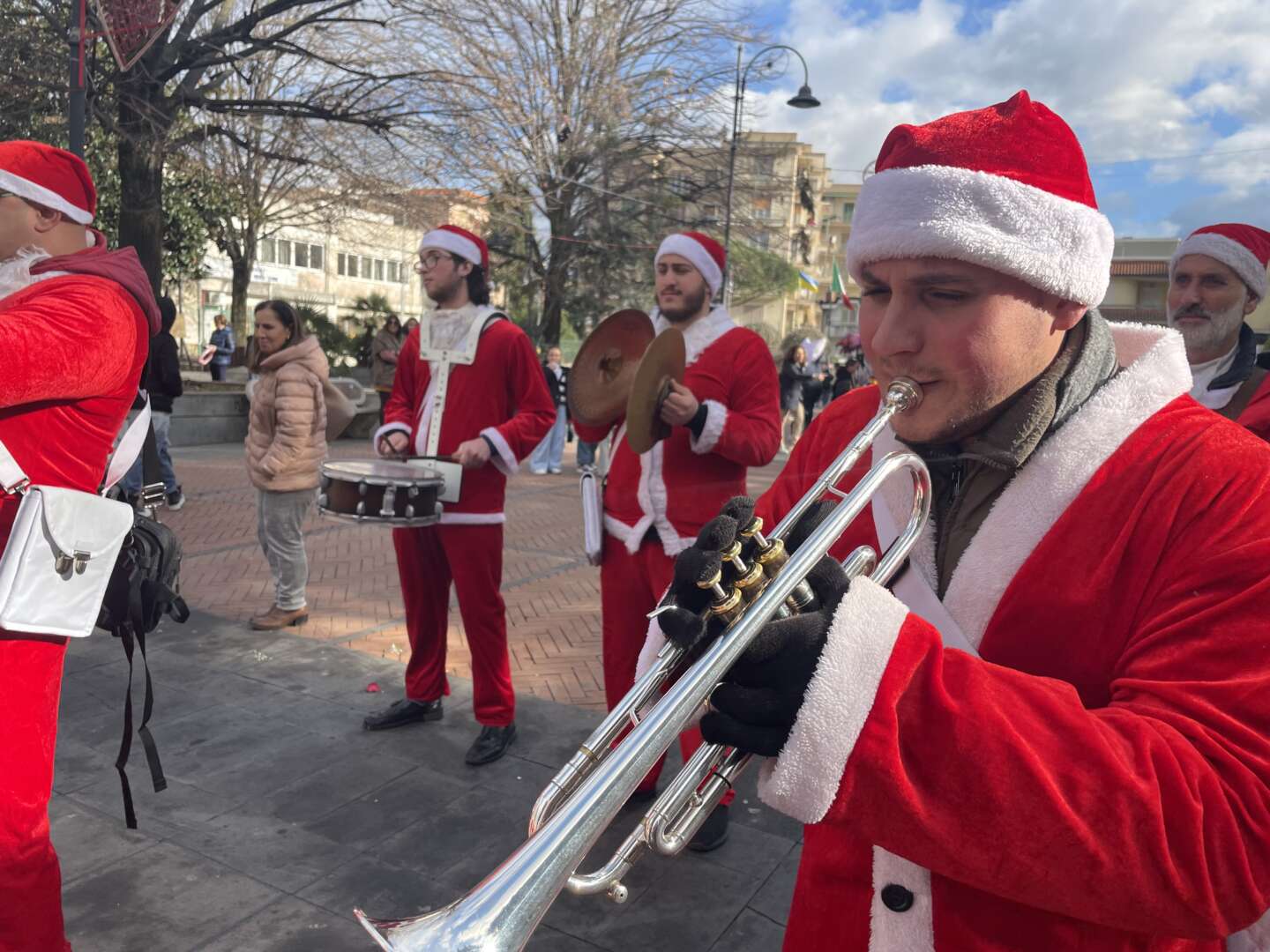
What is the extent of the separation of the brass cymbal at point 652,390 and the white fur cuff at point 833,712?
217 cm

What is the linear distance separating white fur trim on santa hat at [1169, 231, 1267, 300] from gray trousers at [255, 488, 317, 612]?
4.86 meters

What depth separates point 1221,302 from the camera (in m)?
3.73

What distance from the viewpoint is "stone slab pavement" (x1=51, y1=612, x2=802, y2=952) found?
2770 millimetres

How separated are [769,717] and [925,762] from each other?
17 cm

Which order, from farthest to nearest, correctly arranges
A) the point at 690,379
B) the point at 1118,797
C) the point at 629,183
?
1. the point at 629,183
2. the point at 690,379
3. the point at 1118,797

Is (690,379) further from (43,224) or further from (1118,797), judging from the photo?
(1118,797)

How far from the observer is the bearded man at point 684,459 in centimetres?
339

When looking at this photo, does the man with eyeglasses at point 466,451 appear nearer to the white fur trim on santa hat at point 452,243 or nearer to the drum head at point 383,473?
the white fur trim on santa hat at point 452,243

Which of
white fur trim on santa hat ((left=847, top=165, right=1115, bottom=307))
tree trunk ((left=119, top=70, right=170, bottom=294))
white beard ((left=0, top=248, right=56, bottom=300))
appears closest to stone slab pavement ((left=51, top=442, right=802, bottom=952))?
white beard ((left=0, top=248, right=56, bottom=300))

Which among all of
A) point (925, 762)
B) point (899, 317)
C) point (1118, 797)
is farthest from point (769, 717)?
point (899, 317)

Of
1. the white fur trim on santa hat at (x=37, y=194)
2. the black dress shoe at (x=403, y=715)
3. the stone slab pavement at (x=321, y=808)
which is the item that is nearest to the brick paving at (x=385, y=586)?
the stone slab pavement at (x=321, y=808)

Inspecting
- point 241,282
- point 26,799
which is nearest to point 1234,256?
point 26,799

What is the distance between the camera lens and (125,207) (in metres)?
11.3

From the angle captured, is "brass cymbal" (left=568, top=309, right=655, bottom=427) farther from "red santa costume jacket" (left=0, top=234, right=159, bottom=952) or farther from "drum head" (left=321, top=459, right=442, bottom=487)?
"red santa costume jacket" (left=0, top=234, right=159, bottom=952)
